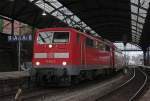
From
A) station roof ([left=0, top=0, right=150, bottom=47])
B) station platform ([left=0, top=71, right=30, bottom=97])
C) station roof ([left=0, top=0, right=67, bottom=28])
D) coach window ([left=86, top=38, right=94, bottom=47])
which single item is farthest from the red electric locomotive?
station roof ([left=0, top=0, right=67, bottom=28])

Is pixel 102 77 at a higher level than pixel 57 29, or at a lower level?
lower

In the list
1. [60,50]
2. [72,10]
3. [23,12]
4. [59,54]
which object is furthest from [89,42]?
[72,10]

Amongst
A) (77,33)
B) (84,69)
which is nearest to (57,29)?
(77,33)

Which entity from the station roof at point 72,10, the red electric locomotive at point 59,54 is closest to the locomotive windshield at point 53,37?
the red electric locomotive at point 59,54

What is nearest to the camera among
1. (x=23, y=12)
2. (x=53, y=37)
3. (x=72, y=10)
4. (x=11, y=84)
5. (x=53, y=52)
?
(x=53, y=52)

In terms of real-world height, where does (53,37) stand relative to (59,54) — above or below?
above

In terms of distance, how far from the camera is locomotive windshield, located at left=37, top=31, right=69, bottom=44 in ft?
71.1

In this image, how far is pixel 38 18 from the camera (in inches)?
1836

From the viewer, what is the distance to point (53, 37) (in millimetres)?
21891

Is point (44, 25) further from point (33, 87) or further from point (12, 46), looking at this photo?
point (33, 87)

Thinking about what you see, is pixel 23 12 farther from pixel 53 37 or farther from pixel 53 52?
pixel 53 52

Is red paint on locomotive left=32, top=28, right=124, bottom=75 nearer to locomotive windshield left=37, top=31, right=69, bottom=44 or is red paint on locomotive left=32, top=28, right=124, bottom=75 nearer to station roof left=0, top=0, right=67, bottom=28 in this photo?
locomotive windshield left=37, top=31, right=69, bottom=44

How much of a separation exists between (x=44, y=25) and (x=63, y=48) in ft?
99.2

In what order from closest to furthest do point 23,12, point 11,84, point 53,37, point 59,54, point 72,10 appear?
point 59,54, point 11,84, point 53,37, point 23,12, point 72,10
